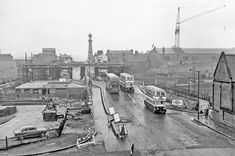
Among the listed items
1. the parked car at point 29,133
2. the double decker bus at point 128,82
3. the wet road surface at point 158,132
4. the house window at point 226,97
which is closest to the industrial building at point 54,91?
the double decker bus at point 128,82

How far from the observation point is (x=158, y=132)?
2780 cm

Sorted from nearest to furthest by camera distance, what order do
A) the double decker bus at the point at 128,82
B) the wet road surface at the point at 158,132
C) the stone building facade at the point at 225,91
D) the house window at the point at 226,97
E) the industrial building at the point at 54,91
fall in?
1. the wet road surface at the point at 158,132
2. the stone building facade at the point at 225,91
3. the house window at the point at 226,97
4. the double decker bus at the point at 128,82
5. the industrial building at the point at 54,91

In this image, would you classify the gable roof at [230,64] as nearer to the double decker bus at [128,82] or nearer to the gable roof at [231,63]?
the gable roof at [231,63]

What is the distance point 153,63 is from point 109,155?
305ft

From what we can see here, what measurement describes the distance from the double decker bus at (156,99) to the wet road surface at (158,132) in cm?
83

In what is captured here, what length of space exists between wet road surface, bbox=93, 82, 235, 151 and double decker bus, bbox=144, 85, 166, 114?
0.83m

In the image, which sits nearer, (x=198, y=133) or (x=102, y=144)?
(x=102, y=144)

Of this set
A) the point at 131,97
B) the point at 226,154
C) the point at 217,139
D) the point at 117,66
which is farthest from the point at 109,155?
the point at 117,66

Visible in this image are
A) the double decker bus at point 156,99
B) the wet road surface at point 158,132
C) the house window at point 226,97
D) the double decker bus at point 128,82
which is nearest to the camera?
the wet road surface at point 158,132

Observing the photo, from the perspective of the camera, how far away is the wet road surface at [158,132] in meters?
23.7

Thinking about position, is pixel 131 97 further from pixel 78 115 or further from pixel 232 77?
pixel 232 77

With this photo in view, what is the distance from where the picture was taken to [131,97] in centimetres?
4850

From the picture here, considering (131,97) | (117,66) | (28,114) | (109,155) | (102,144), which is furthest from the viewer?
(117,66)

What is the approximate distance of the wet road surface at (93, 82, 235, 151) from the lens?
931 inches
